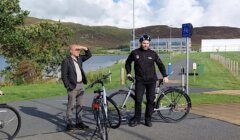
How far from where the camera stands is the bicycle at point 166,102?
963cm

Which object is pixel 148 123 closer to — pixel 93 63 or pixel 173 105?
pixel 173 105

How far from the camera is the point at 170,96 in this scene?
9.98 metres

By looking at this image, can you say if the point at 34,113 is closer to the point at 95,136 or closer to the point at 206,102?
the point at 95,136

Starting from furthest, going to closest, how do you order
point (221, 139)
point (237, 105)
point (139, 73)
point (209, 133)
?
point (237, 105) < point (139, 73) < point (209, 133) < point (221, 139)

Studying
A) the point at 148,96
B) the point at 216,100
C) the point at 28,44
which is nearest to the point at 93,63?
the point at 28,44

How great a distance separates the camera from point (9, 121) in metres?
8.31

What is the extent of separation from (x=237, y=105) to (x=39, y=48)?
25231 millimetres

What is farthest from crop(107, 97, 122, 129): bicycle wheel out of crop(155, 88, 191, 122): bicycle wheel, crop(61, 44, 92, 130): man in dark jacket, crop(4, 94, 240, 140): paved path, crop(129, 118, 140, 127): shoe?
crop(155, 88, 191, 122): bicycle wheel

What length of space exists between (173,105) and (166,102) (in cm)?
17

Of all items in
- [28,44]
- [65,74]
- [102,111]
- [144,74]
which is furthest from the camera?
[28,44]

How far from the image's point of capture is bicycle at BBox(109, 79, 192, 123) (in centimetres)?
963

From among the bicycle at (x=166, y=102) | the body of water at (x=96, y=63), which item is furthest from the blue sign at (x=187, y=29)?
the body of water at (x=96, y=63)

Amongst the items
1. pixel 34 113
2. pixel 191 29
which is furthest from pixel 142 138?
pixel 191 29

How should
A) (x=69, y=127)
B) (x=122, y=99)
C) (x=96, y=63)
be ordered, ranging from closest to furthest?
(x=69, y=127)
(x=122, y=99)
(x=96, y=63)
